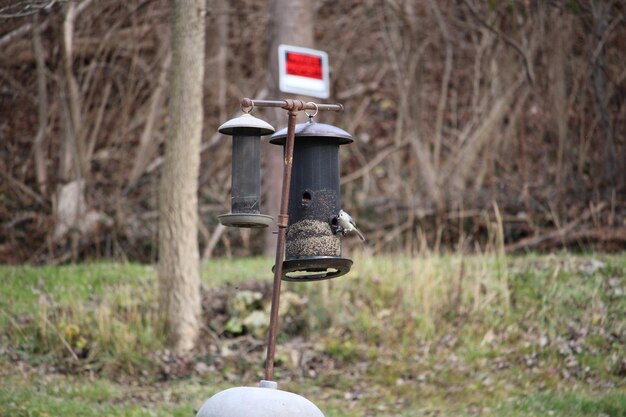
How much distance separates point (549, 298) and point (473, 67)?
6.74 metres

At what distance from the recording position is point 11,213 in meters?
12.1

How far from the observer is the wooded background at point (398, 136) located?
11.4 metres

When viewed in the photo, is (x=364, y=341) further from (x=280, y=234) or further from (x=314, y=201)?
(x=280, y=234)

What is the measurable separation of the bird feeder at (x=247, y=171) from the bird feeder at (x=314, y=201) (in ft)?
0.61

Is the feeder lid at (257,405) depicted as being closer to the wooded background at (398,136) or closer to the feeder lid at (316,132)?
the feeder lid at (316,132)

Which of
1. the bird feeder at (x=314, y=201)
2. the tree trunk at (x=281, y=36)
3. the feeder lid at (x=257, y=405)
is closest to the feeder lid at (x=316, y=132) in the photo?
the bird feeder at (x=314, y=201)

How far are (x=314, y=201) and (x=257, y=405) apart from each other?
4.78ft

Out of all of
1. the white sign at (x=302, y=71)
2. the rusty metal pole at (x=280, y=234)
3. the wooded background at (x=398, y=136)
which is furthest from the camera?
the wooded background at (x=398, y=136)

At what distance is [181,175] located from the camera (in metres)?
8.45

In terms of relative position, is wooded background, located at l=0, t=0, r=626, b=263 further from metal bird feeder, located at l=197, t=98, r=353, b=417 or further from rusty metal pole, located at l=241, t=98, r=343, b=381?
rusty metal pole, located at l=241, t=98, r=343, b=381

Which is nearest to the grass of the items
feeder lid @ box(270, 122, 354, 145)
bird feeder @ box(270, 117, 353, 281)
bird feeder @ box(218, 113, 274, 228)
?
bird feeder @ box(270, 117, 353, 281)

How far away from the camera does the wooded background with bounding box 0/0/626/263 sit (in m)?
11.4

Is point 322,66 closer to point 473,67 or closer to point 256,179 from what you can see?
point 256,179

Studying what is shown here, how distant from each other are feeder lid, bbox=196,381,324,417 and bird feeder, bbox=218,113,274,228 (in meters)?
1.03
